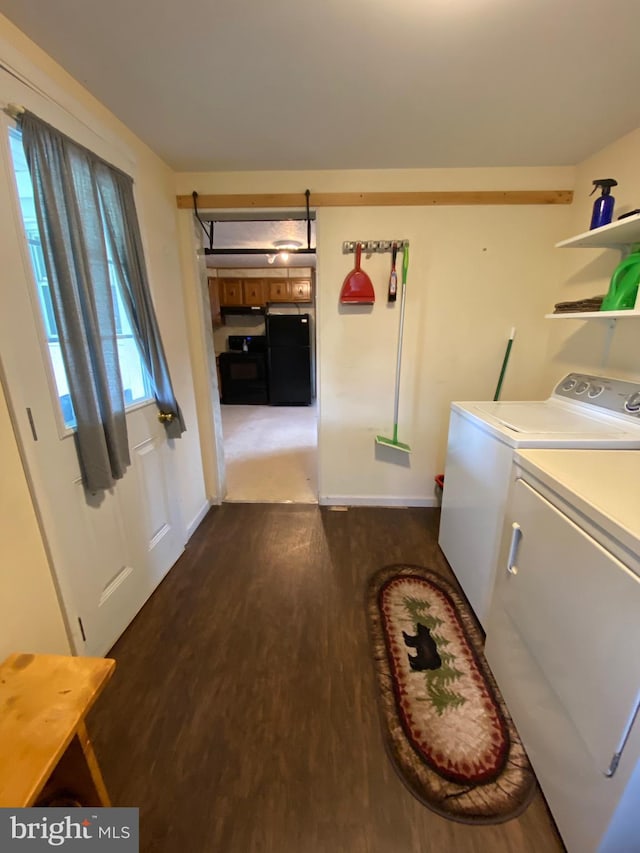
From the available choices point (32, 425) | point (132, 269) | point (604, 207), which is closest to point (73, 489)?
point (32, 425)

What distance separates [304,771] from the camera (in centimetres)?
114

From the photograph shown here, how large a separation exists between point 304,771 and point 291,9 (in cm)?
237

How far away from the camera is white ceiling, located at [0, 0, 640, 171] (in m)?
1.06

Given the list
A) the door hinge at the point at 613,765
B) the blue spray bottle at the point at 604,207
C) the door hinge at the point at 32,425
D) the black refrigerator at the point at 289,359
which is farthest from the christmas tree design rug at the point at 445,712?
the black refrigerator at the point at 289,359

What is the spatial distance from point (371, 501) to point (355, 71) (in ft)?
7.95

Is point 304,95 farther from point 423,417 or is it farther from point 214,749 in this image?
point 214,749

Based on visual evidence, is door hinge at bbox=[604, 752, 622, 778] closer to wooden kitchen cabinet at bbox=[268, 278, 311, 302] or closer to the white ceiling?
the white ceiling

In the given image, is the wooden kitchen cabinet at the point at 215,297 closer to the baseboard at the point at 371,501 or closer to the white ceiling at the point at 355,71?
the white ceiling at the point at 355,71

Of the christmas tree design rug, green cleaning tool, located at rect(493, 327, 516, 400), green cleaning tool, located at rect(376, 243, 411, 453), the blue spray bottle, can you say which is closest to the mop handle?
green cleaning tool, located at rect(376, 243, 411, 453)

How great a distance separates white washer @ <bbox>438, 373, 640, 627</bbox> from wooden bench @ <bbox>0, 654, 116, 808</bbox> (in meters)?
1.46

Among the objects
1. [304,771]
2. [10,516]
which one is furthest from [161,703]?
[10,516]

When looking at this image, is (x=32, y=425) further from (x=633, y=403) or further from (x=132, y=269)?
(x=633, y=403)

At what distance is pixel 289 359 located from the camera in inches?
230

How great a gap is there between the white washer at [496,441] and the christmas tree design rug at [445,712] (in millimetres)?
199
